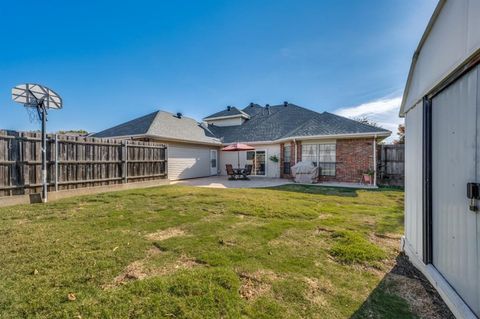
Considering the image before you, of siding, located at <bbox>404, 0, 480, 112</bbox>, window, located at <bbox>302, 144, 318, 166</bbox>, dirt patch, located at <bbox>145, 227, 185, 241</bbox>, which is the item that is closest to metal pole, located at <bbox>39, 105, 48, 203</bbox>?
dirt patch, located at <bbox>145, 227, 185, 241</bbox>

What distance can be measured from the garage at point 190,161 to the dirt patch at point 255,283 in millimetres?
11921

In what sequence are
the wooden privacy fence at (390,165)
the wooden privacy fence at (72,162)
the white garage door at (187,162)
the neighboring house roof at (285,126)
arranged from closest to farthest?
the wooden privacy fence at (72,162)
the wooden privacy fence at (390,165)
the neighboring house roof at (285,126)
the white garage door at (187,162)

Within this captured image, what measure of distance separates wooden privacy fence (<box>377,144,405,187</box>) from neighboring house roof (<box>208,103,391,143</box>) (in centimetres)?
119

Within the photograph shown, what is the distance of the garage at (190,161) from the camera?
14047mm

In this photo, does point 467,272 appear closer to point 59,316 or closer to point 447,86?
point 447,86

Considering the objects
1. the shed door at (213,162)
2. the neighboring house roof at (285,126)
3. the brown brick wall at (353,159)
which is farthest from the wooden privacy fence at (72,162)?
the brown brick wall at (353,159)

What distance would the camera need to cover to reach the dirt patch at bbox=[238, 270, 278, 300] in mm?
2315

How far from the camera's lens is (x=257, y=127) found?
19.3m

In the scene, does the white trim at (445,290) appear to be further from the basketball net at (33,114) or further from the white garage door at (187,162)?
the white garage door at (187,162)

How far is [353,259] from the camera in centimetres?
318

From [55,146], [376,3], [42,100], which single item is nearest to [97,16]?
[42,100]

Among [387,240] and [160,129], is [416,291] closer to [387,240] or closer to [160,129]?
[387,240]

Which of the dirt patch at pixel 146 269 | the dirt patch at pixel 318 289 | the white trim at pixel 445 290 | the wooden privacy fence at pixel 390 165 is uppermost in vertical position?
the wooden privacy fence at pixel 390 165

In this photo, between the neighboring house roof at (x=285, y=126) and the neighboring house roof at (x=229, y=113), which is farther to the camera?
the neighboring house roof at (x=229, y=113)
